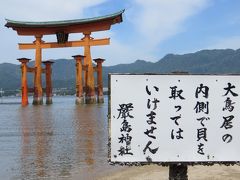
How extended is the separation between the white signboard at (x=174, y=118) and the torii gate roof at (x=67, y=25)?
35343 mm

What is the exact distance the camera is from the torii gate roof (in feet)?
126

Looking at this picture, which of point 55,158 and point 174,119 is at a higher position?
point 174,119

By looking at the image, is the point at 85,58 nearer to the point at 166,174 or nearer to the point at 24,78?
the point at 24,78

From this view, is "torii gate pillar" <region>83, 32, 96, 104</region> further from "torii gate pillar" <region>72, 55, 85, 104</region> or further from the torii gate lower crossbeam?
"torii gate pillar" <region>72, 55, 85, 104</region>

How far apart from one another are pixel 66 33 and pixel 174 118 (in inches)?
1531

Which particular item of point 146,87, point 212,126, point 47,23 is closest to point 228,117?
point 212,126

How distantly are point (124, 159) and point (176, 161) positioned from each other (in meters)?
0.41

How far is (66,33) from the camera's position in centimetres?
4103

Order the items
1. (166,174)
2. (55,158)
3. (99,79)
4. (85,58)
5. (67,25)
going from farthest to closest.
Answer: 1. (99,79)
2. (85,58)
3. (67,25)
4. (55,158)
5. (166,174)

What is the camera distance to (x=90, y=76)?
4216 centimetres

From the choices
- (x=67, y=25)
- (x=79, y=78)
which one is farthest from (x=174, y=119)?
(x=79, y=78)

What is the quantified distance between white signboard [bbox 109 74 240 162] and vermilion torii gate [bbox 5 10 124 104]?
35.2 m

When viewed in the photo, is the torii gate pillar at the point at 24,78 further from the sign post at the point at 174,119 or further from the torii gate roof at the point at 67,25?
the sign post at the point at 174,119

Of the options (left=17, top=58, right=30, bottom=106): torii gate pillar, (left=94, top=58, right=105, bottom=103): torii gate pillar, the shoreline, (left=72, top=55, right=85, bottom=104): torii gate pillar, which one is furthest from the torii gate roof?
the shoreline
